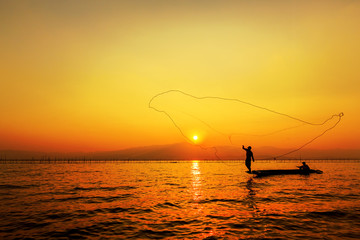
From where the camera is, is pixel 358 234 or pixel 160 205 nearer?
pixel 358 234

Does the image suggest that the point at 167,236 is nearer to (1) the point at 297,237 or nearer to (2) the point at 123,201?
(1) the point at 297,237

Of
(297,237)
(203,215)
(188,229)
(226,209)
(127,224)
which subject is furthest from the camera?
(226,209)

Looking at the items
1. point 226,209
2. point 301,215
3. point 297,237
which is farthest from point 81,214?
point 301,215

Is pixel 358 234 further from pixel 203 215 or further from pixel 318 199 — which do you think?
pixel 318 199

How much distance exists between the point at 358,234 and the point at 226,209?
6.48 m

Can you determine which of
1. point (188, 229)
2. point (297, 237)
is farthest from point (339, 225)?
point (188, 229)

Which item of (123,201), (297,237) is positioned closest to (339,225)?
(297,237)

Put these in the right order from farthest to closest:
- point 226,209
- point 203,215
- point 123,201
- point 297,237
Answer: point 123,201 < point 226,209 < point 203,215 < point 297,237

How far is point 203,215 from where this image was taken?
13.1 meters

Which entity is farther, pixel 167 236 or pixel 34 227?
pixel 34 227

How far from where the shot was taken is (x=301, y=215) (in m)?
13.1

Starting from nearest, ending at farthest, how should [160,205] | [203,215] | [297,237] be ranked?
1. [297,237]
2. [203,215]
3. [160,205]

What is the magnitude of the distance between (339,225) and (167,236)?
8.13 meters

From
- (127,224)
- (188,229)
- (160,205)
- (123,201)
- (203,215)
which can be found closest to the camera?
(188,229)
